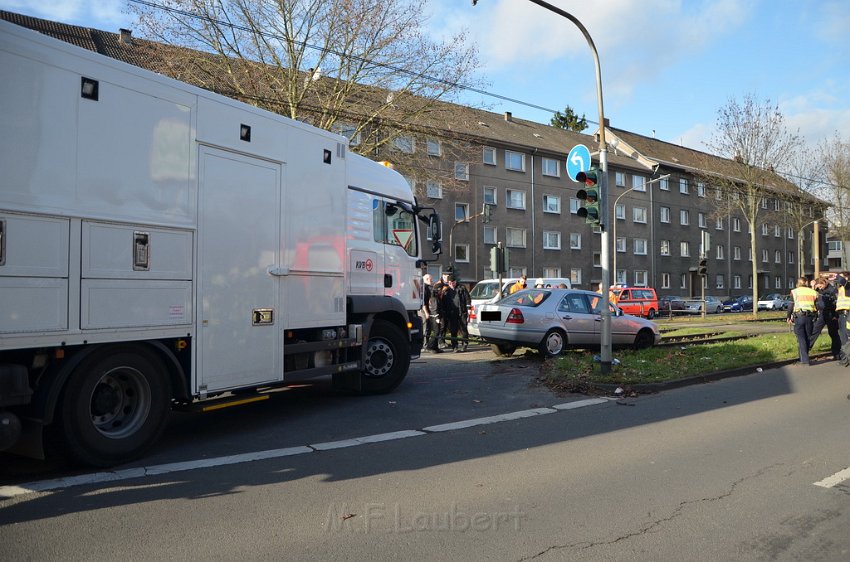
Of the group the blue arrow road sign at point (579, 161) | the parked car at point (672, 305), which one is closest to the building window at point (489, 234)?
the parked car at point (672, 305)

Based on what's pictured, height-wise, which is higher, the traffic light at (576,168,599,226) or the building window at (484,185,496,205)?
the building window at (484,185,496,205)

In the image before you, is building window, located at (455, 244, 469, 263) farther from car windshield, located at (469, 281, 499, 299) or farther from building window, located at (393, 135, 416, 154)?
building window, located at (393, 135, 416, 154)

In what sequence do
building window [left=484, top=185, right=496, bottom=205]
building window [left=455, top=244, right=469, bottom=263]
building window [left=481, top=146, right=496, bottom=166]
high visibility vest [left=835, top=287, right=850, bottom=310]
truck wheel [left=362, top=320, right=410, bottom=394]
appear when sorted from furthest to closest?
building window [left=484, top=185, right=496, bottom=205] → building window [left=481, top=146, right=496, bottom=166] → building window [left=455, top=244, right=469, bottom=263] → high visibility vest [left=835, top=287, right=850, bottom=310] → truck wheel [left=362, top=320, right=410, bottom=394]

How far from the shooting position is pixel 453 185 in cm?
2308

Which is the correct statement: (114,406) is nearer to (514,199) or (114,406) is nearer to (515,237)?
(515,237)

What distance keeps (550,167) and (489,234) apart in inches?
303

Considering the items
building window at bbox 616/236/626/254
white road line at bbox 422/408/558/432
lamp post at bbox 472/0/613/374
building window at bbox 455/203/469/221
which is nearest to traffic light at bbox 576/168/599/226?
lamp post at bbox 472/0/613/374

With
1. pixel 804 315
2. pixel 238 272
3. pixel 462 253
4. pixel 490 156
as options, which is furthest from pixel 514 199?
pixel 238 272

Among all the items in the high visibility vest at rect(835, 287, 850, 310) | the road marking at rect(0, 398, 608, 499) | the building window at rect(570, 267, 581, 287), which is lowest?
the road marking at rect(0, 398, 608, 499)

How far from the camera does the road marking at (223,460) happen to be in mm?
4730

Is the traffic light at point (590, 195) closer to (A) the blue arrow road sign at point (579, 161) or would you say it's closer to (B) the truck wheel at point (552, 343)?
(A) the blue arrow road sign at point (579, 161)

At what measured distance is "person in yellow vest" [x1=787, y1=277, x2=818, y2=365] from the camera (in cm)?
1216

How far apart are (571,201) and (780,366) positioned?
3304 cm

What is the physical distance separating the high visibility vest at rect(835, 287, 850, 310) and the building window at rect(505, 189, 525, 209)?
93.5 feet
